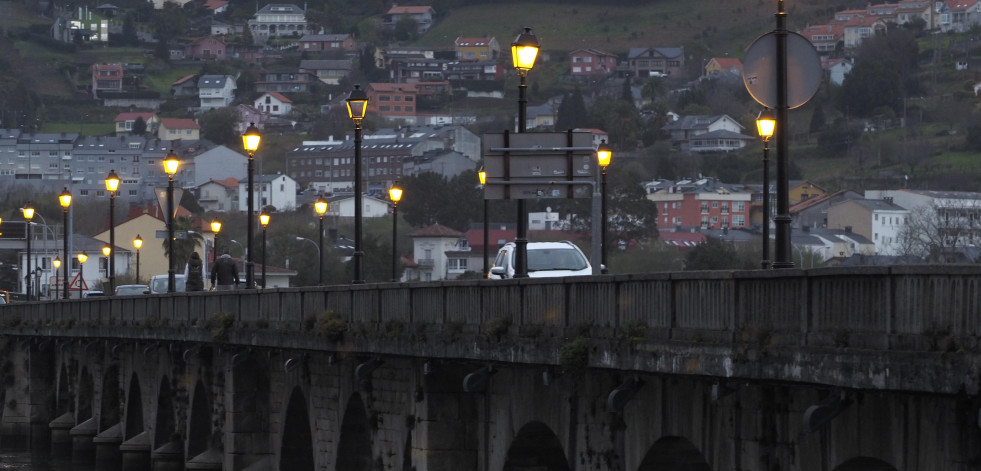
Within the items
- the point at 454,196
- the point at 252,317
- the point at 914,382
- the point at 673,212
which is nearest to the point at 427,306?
the point at 252,317

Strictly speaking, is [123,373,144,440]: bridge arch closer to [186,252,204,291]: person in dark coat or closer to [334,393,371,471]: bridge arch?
[186,252,204,291]: person in dark coat

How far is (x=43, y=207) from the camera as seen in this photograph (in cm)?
19550

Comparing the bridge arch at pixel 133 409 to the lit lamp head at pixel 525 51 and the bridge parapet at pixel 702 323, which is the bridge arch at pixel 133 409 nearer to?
the bridge parapet at pixel 702 323

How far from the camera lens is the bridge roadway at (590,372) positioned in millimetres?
15125

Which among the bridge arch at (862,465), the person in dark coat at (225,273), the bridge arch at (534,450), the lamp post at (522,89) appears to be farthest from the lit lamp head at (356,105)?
the bridge arch at (862,465)

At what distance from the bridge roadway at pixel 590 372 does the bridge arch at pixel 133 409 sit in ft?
25.6

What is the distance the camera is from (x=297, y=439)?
39500 mm

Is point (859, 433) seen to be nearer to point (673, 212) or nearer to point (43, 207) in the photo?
point (673, 212)

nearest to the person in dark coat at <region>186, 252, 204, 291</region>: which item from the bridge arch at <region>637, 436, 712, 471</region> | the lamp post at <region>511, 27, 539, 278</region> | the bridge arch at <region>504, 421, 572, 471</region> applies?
the lamp post at <region>511, 27, 539, 278</region>

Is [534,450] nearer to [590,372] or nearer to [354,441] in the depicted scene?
[590,372]

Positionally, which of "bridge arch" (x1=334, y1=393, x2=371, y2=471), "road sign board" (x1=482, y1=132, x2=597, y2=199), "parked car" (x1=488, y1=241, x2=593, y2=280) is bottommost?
Result: "bridge arch" (x1=334, y1=393, x2=371, y2=471)

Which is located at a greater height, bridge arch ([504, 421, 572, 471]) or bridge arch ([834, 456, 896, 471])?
bridge arch ([834, 456, 896, 471])

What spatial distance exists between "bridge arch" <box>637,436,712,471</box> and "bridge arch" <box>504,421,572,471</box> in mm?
4312

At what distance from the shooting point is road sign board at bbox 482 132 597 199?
30875 millimetres
